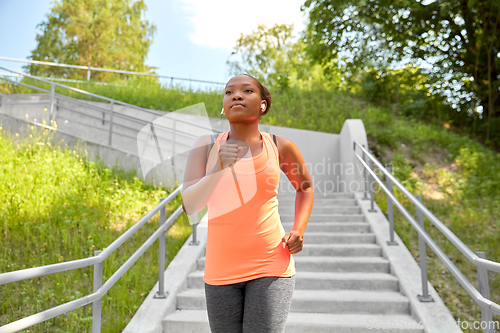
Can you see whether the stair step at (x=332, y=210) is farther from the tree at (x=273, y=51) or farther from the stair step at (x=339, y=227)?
the tree at (x=273, y=51)

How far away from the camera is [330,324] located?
290 cm

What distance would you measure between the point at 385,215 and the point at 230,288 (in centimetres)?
452

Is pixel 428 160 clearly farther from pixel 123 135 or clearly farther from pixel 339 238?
pixel 123 135

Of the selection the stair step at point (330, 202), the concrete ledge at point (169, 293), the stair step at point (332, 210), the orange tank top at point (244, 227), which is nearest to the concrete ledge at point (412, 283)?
the stair step at point (332, 210)

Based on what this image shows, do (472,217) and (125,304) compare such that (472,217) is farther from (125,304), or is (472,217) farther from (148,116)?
(148,116)

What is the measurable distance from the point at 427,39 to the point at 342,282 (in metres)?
11.4

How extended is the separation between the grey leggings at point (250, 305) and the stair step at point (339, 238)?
134 inches

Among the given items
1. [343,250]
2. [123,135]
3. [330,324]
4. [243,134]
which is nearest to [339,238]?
[343,250]

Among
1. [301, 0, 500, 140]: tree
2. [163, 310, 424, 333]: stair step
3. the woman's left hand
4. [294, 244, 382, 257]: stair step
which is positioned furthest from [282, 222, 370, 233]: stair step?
[301, 0, 500, 140]: tree

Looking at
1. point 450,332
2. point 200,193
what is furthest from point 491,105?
point 200,193

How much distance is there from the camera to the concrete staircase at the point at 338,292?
294 centimetres

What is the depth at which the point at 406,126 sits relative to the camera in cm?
1003

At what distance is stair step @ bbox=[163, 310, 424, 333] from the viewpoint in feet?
9.39

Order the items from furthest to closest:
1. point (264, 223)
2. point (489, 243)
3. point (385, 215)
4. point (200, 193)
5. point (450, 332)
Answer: point (385, 215)
point (489, 243)
point (450, 332)
point (264, 223)
point (200, 193)
